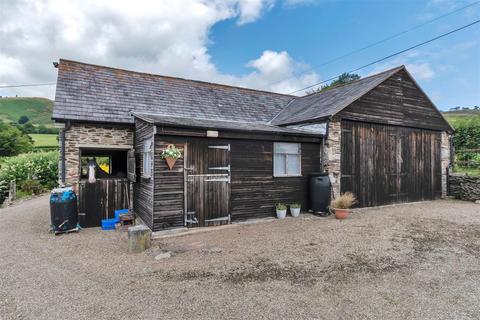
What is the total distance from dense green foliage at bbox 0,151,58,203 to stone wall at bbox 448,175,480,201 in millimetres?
22917

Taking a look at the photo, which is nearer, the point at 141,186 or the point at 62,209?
the point at 62,209

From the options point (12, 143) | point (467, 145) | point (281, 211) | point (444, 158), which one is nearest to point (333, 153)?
point (281, 211)

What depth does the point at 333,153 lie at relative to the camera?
9953 millimetres

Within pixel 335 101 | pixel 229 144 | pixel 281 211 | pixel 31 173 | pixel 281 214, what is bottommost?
pixel 281 214

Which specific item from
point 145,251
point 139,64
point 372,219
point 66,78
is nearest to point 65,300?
point 145,251

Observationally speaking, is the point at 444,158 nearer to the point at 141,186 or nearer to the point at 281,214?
the point at 281,214

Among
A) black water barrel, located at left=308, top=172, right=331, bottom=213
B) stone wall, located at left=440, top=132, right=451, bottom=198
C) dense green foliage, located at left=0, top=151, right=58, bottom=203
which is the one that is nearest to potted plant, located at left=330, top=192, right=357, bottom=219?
black water barrel, located at left=308, top=172, right=331, bottom=213

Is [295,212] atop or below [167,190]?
below

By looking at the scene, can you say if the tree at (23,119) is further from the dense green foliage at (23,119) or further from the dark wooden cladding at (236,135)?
the dark wooden cladding at (236,135)

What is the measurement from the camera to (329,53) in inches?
933

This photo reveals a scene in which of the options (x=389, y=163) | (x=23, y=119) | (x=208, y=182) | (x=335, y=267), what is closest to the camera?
→ (x=335, y=267)

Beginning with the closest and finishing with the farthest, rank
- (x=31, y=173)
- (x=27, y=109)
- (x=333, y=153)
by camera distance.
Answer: (x=333, y=153), (x=31, y=173), (x=27, y=109)

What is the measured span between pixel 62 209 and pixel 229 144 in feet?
16.9

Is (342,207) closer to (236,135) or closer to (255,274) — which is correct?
(236,135)
